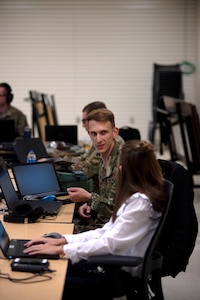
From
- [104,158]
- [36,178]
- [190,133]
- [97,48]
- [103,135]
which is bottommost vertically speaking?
[190,133]

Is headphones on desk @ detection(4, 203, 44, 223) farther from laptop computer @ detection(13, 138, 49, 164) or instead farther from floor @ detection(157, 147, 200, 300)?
laptop computer @ detection(13, 138, 49, 164)

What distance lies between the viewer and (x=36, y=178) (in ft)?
11.2

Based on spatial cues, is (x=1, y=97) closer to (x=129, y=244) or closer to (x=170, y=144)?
(x=170, y=144)

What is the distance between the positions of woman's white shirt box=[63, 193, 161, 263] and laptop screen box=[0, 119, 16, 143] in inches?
146

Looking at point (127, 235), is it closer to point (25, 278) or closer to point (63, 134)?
point (25, 278)

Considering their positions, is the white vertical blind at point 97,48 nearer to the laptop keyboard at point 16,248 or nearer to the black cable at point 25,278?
the laptop keyboard at point 16,248

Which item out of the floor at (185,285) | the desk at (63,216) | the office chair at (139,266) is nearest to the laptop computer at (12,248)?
the office chair at (139,266)

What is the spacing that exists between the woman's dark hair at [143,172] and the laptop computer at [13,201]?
3.05 feet

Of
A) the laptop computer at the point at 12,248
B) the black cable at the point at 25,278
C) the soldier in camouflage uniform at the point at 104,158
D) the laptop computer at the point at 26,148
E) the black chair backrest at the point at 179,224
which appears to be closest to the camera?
the black cable at the point at 25,278

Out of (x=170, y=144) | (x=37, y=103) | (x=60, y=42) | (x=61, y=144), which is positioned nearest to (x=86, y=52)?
(x=60, y=42)

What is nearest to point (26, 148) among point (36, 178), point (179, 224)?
point (36, 178)

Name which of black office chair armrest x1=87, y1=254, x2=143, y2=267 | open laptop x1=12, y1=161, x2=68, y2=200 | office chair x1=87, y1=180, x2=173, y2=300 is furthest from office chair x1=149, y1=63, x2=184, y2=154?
black office chair armrest x1=87, y1=254, x2=143, y2=267

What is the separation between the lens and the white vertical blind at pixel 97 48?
10.6m

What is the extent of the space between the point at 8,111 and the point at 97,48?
471cm
